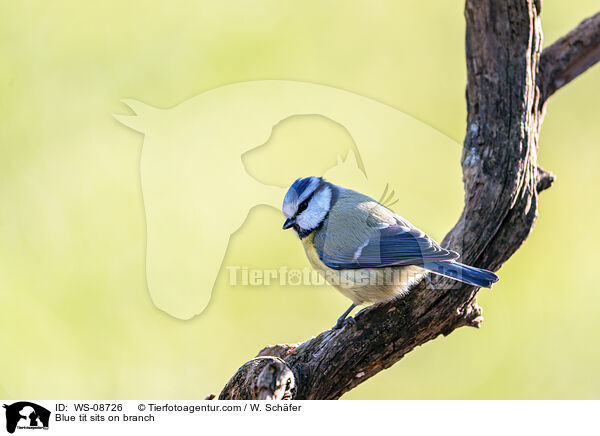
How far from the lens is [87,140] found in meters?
2.60

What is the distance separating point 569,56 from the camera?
2.02 metres

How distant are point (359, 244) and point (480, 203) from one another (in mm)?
412

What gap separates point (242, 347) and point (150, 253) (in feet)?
1.88

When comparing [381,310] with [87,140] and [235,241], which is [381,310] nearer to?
[235,241]

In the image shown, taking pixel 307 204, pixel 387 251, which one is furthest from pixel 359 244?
pixel 307 204

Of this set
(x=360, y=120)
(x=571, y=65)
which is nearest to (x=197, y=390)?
(x=360, y=120)

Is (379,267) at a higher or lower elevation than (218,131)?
lower

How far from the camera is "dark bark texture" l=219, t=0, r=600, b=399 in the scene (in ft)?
4.91

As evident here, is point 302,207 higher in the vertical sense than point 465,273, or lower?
higher
